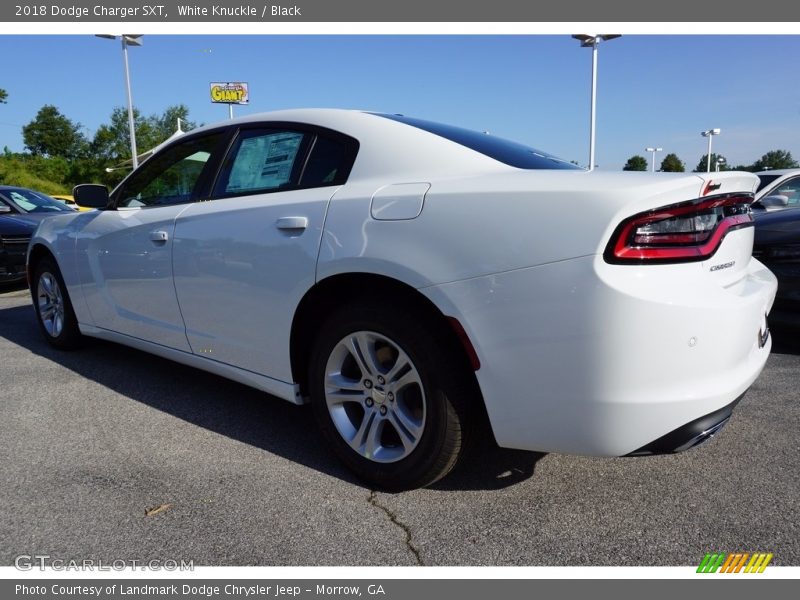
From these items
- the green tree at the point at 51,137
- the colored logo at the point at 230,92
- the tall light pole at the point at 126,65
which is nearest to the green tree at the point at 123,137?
the green tree at the point at 51,137

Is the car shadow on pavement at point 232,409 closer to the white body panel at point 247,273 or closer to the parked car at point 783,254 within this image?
the white body panel at point 247,273

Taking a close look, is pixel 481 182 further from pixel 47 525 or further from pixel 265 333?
pixel 47 525

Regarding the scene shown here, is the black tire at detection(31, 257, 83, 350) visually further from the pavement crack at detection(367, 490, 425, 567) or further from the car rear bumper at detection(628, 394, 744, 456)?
the car rear bumper at detection(628, 394, 744, 456)

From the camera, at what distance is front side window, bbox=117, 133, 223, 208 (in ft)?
10.6

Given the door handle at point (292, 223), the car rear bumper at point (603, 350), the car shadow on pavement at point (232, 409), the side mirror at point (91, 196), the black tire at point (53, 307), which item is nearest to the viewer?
the car rear bumper at point (603, 350)

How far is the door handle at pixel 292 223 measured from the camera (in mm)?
2451

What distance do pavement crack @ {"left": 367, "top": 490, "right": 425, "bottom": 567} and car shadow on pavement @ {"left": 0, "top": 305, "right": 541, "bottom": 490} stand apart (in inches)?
5.0

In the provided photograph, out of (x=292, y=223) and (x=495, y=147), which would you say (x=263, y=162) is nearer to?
(x=292, y=223)

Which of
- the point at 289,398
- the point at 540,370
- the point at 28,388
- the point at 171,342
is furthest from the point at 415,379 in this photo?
the point at 28,388

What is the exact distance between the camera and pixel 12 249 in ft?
25.3

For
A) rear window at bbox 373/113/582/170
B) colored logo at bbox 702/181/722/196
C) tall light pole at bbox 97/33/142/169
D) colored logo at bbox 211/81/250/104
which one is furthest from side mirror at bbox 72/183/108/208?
colored logo at bbox 211/81/250/104

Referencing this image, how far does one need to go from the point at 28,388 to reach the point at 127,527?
7.09 ft

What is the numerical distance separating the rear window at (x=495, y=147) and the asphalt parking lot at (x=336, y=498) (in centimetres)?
132

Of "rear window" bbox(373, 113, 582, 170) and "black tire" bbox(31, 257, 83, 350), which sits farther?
"black tire" bbox(31, 257, 83, 350)
